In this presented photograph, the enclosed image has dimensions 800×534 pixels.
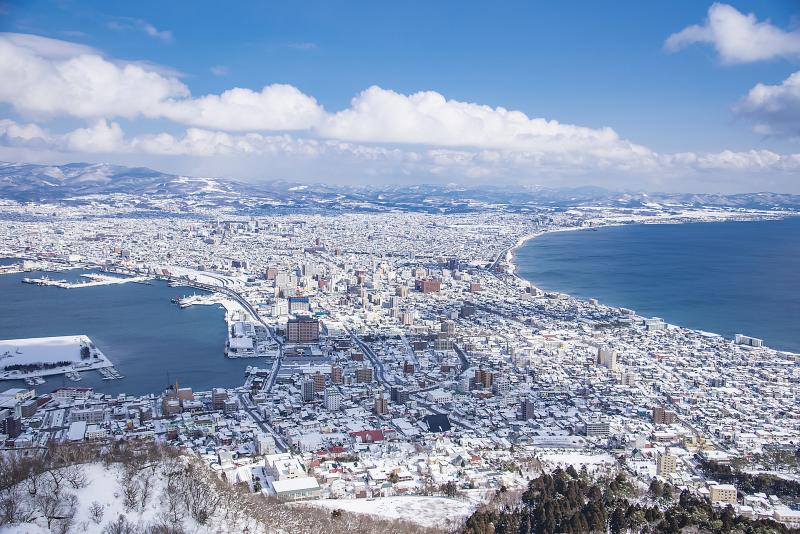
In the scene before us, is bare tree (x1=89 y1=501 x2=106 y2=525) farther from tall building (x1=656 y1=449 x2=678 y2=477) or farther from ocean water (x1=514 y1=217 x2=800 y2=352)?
ocean water (x1=514 y1=217 x2=800 y2=352)

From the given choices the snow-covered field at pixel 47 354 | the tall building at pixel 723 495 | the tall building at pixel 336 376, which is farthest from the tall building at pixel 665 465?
the snow-covered field at pixel 47 354

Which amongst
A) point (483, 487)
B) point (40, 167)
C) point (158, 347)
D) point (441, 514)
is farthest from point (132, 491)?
point (40, 167)

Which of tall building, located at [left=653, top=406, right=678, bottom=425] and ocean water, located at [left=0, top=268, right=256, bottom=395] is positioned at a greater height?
tall building, located at [left=653, top=406, right=678, bottom=425]

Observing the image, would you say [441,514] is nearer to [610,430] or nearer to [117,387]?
[610,430]

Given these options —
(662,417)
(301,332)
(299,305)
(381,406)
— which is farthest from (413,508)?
(299,305)

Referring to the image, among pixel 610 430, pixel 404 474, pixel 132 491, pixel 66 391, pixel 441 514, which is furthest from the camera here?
pixel 66 391

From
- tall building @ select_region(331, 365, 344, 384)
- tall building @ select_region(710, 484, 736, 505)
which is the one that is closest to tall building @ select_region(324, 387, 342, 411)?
tall building @ select_region(331, 365, 344, 384)
